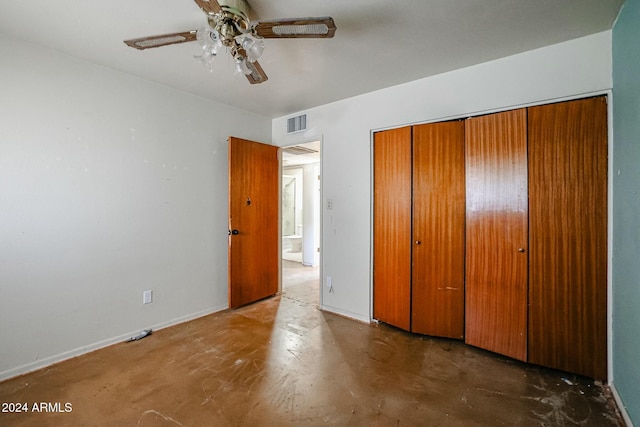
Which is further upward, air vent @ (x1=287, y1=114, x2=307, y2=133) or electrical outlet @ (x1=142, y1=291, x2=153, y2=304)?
air vent @ (x1=287, y1=114, x2=307, y2=133)

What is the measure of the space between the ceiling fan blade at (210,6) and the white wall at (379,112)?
75.8 inches

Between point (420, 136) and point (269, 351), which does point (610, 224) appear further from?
point (269, 351)

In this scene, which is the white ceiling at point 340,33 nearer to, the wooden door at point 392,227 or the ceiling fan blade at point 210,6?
the ceiling fan blade at point 210,6

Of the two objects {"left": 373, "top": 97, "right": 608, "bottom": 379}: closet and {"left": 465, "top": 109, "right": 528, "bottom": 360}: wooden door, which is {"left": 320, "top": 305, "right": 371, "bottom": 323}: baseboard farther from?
{"left": 465, "top": 109, "right": 528, "bottom": 360}: wooden door

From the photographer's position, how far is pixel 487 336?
2.38 meters

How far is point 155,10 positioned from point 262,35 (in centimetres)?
74

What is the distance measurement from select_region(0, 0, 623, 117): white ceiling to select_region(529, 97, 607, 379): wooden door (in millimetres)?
619

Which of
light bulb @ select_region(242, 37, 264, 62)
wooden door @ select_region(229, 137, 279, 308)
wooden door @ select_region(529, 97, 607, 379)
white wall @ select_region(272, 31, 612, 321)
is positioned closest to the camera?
light bulb @ select_region(242, 37, 264, 62)

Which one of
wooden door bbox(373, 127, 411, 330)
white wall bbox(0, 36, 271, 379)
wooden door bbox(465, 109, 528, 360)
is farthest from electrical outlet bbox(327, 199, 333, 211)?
wooden door bbox(465, 109, 528, 360)

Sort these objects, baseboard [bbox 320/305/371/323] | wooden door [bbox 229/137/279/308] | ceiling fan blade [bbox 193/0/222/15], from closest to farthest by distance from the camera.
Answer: ceiling fan blade [bbox 193/0/222/15], baseboard [bbox 320/305/371/323], wooden door [bbox 229/137/279/308]

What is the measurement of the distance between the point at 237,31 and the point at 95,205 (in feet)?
6.42

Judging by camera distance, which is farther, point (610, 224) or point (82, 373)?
point (82, 373)

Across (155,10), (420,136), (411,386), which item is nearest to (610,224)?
(420,136)

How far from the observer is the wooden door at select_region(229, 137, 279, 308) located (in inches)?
131
